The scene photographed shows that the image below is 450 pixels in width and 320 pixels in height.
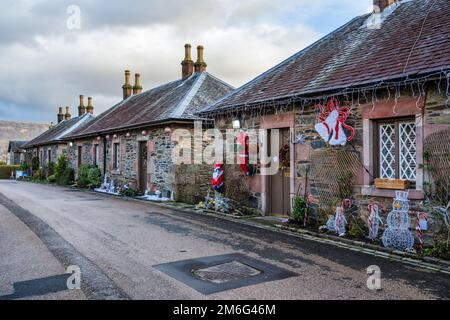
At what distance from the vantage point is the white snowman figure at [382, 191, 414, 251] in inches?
265

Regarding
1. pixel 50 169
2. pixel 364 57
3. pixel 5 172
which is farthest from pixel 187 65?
pixel 5 172

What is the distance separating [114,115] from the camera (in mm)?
23047

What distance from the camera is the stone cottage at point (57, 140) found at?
30.7 metres

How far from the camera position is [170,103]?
695 inches

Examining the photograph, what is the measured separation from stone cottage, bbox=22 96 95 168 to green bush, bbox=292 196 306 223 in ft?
77.0

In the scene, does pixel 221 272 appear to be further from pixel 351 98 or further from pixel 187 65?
pixel 187 65

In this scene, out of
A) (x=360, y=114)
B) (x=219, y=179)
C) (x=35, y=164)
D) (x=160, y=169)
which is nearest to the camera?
(x=360, y=114)

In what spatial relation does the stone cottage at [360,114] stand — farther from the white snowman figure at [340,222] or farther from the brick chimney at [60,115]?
the brick chimney at [60,115]

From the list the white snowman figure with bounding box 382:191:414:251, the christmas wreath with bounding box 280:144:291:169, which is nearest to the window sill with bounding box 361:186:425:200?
the white snowman figure with bounding box 382:191:414:251

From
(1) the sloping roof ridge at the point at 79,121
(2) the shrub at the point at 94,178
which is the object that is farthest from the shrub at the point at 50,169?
(2) the shrub at the point at 94,178

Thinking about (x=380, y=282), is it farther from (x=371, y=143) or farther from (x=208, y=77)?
(x=208, y=77)

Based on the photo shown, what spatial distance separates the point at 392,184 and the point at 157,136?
1080cm
